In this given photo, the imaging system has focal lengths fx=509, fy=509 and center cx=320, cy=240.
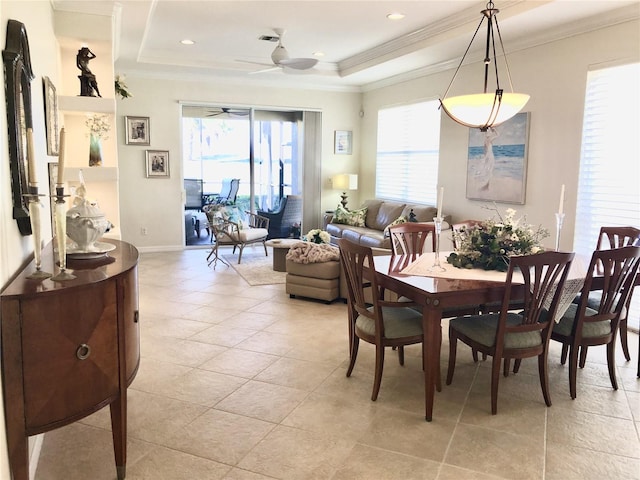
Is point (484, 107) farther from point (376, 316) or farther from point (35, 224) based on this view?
point (35, 224)

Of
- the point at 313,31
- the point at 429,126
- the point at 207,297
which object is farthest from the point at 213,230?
the point at 429,126

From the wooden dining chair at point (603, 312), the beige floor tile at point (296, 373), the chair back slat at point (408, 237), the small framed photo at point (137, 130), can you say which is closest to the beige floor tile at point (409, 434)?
the beige floor tile at point (296, 373)

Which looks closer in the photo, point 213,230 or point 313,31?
point 313,31

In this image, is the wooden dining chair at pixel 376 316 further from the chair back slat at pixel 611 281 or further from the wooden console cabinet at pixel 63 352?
the wooden console cabinet at pixel 63 352

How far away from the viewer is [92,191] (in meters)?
4.78

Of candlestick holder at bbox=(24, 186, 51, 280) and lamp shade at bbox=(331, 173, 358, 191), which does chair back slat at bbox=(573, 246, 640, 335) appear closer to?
candlestick holder at bbox=(24, 186, 51, 280)

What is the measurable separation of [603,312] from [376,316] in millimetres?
1420

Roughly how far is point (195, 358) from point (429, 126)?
5060 mm

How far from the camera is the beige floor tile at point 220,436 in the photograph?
2549mm

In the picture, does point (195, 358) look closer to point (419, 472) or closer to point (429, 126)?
point (419, 472)

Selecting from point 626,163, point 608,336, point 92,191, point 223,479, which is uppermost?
point 626,163

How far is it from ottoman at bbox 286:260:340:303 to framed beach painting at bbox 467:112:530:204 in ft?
7.20

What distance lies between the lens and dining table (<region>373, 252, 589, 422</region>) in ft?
9.27

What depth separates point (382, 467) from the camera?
244 centimetres
